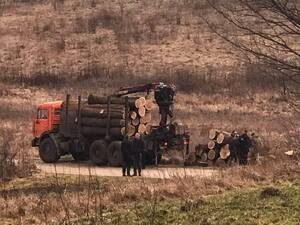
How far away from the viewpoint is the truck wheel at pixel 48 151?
2692cm

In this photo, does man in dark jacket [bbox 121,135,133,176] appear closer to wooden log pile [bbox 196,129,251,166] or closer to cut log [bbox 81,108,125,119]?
cut log [bbox 81,108,125,119]

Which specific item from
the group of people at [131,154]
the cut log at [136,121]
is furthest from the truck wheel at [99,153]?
the group of people at [131,154]

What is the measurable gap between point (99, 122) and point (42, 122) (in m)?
3.66

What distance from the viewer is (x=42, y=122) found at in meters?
28.3

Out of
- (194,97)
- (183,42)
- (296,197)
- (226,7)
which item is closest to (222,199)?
(296,197)

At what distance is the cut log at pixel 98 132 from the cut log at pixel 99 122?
0.17 metres

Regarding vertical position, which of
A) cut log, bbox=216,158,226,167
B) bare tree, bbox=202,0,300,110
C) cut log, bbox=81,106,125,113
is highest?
bare tree, bbox=202,0,300,110

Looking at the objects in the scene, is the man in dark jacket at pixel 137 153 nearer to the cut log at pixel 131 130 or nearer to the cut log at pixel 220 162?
the cut log at pixel 131 130

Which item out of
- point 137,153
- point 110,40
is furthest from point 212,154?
point 110,40

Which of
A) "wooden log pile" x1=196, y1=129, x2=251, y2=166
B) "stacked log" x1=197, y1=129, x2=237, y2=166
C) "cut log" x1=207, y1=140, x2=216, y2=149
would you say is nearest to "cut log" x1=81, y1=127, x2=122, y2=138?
"wooden log pile" x1=196, y1=129, x2=251, y2=166

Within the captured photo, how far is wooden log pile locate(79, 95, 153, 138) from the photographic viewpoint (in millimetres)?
25422

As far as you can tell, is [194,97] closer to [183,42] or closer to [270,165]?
[183,42]

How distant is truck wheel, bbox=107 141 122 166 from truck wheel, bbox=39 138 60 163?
3.09 m

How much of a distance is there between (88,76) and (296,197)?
128 ft
